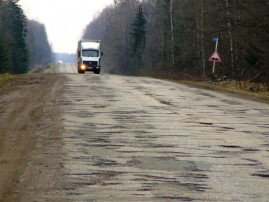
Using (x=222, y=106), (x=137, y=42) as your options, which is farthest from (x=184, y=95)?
(x=137, y=42)

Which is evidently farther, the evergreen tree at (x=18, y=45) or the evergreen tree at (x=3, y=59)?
the evergreen tree at (x=18, y=45)

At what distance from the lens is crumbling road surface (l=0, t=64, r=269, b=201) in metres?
5.02

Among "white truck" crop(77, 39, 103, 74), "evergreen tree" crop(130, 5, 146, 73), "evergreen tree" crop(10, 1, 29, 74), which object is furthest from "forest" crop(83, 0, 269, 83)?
"evergreen tree" crop(10, 1, 29, 74)

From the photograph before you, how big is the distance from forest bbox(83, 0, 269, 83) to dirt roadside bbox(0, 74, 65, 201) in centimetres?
1313

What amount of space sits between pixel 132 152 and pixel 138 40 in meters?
61.3

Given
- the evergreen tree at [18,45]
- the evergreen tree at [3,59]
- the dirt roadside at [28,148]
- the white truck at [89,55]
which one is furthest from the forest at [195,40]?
the evergreen tree at [3,59]

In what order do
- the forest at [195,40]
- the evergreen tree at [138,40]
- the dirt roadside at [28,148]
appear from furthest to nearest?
the evergreen tree at [138,40]
the forest at [195,40]
the dirt roadside at [28,148]

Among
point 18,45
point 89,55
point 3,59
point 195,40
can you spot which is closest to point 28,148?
point 89,55

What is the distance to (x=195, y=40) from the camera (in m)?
41.8

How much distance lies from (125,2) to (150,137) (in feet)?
259

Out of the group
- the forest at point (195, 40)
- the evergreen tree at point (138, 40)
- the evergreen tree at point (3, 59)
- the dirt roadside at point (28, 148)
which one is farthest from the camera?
the evergreen tree at point (138, 40)

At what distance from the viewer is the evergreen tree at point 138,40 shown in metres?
66.0

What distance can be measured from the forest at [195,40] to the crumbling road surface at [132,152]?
10.9m

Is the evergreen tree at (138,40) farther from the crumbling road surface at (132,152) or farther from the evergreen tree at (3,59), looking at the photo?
the crumbling road surface at (132,152)
